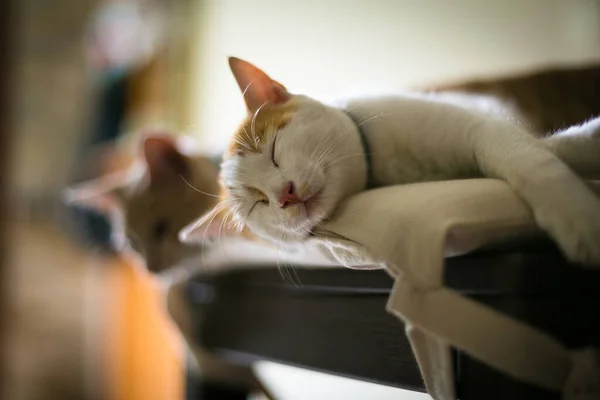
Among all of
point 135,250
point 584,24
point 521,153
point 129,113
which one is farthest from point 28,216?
point 521,153

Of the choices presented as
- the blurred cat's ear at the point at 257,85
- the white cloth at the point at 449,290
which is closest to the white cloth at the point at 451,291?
the white cloth at the point at 449,290

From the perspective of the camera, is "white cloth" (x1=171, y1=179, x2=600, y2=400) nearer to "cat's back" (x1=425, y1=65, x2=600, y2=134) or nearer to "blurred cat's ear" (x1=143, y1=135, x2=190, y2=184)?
"cat's back" (x1=425, y1=65, x2=600, y2=134)

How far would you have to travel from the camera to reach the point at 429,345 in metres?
0.46

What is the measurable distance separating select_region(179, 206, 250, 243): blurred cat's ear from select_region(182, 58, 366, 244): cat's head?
0.04 feet

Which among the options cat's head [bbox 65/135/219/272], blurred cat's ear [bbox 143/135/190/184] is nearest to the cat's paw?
cat's head [bbox 65/135/219/272]

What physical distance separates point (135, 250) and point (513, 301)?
0.89 metres

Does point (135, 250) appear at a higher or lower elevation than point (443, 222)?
lower

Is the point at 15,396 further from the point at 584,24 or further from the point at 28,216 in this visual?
the point at 584,24

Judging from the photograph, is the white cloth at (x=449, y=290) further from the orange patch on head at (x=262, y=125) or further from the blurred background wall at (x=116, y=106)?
the blurred background wall at (x=116, y=106)

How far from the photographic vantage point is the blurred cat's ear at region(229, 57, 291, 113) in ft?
2.28

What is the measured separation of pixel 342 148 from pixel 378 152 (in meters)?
0.05

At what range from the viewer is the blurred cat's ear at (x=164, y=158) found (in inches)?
43.2

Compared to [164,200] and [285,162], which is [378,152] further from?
[164,200]

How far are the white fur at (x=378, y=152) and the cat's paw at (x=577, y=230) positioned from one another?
2.8 inches
